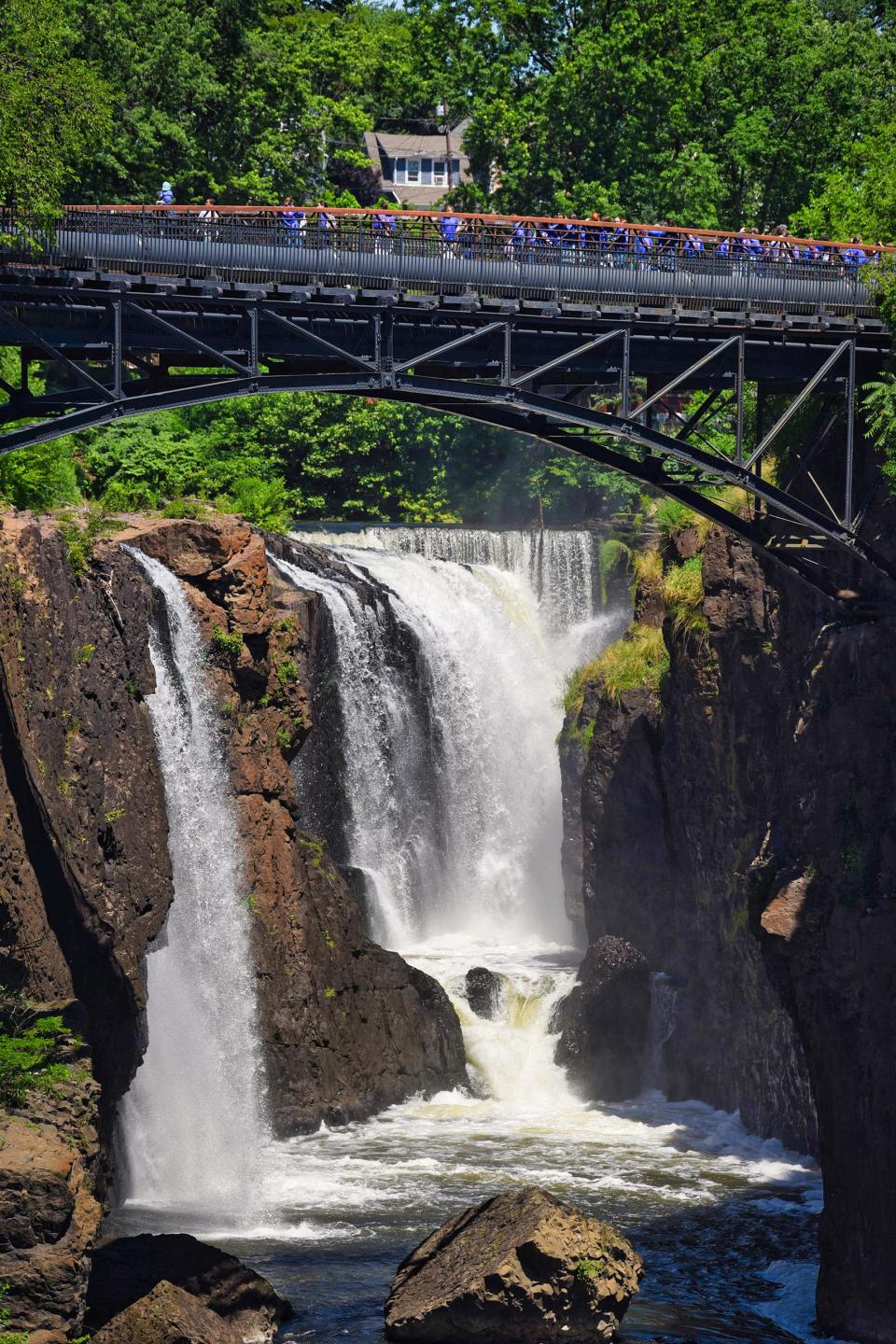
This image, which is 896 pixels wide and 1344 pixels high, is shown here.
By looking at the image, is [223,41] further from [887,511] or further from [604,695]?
[887,511]

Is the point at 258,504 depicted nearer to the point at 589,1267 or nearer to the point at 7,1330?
the point at 589,1267

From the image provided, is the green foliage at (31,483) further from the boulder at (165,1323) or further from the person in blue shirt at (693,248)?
the boulder at (165,1323)

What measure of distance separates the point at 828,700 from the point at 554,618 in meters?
24.9

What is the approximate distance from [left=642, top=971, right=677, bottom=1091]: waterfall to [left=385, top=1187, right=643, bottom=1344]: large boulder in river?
52.1 ft

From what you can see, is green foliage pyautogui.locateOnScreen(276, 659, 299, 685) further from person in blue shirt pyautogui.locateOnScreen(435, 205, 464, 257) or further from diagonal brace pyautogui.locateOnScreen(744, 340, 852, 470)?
diagonal brace pyautogui.locateOnScreen(744, 340, 852, 470)

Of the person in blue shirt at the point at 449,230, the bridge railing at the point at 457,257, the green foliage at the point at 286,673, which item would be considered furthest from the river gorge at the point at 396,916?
the person in blue shirt at the point at 449,230

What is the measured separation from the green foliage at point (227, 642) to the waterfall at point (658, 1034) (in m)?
13.1

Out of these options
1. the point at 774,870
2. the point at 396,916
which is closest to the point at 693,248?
the point at 774,870

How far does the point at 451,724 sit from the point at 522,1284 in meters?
27.0

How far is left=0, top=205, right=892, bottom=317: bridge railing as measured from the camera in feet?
118

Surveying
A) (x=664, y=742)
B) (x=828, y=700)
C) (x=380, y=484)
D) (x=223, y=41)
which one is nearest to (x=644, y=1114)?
(x=664, y=742)

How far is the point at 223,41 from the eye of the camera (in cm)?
7325

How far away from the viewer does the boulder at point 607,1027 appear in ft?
159

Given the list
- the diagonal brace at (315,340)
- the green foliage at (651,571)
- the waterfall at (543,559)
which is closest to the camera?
the diagonal brace at (315,340)
